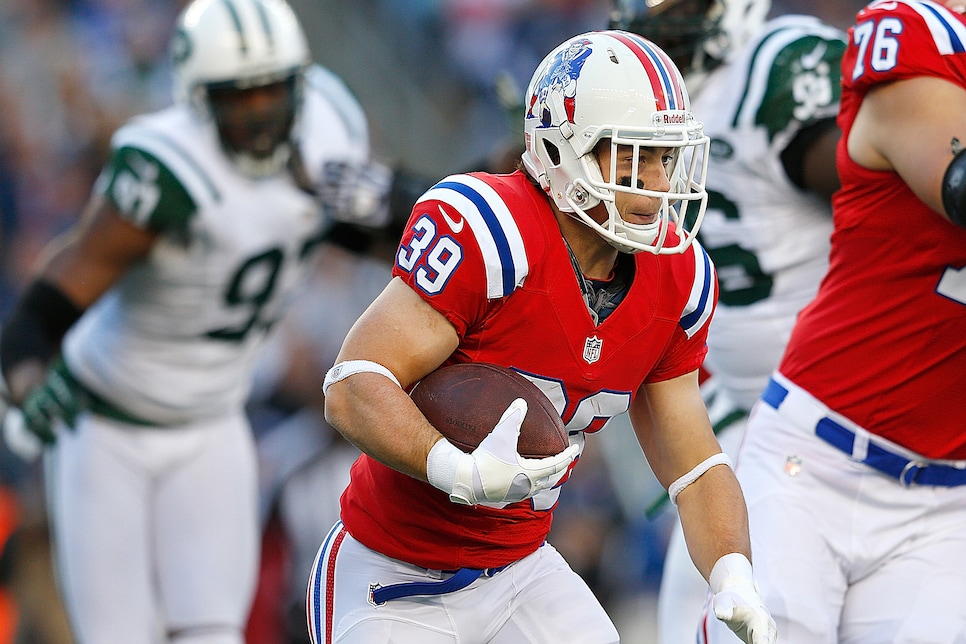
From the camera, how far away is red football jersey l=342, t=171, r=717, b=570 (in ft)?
8.97

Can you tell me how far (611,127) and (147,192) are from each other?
2.52 meters

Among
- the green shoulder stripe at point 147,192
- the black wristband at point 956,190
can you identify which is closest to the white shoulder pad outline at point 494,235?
the black wristband at point 956,190

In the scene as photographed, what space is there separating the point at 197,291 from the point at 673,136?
269cm

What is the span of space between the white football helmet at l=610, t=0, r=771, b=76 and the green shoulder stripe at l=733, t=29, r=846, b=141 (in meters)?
0.18

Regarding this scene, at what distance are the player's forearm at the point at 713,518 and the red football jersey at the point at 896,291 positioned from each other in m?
0.47

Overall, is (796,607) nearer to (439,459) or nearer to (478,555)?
(478,555)

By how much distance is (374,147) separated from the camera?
9172mm

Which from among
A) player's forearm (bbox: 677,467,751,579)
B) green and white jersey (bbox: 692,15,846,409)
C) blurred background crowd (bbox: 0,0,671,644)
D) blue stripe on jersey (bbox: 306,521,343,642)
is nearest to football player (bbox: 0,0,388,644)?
blurred background crowd (bbox: 0,0,671,644)

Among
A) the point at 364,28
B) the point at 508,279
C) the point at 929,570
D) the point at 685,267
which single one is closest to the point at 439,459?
the point at 508,279

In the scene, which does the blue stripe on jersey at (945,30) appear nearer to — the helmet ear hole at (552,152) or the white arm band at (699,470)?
the helmet ear hole at (552,152)

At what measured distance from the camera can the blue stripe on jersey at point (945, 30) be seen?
309 centimetres

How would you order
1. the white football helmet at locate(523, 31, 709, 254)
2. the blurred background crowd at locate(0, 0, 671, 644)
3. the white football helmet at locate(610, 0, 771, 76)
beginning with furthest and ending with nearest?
the blurred background crowd at locate(0, 0, 671, 644) < the white football helmet at locate(610, 0, 771, 76) < the white football helmet at locate(523, 31, 709, 254)

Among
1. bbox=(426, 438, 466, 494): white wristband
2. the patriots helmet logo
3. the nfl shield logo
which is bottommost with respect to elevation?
bbox=(426, 438, 466, 494): white wristband

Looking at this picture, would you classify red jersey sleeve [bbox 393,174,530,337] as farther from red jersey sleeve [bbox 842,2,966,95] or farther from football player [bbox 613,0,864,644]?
football player [bbox 613,0,864,644]
